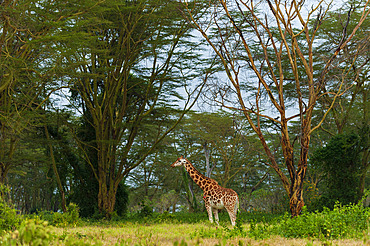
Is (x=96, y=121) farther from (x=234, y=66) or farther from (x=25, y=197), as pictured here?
(x=25, y=197)

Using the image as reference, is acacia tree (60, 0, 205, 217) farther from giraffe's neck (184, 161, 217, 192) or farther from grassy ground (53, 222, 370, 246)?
grassy ground (53, 222, 370, 246)

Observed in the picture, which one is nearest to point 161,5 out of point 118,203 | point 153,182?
point 118,203

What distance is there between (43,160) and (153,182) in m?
10.6

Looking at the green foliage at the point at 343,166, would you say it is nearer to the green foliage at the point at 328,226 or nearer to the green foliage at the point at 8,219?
the green foliage at the point at 328,226

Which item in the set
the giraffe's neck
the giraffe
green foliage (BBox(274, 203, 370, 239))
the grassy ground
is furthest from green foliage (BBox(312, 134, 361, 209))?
the grassy ground

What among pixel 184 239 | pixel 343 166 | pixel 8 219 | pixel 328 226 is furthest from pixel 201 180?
pixel 8 219

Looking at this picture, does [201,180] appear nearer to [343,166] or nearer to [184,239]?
[184,239]

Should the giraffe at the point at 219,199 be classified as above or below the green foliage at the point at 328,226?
above

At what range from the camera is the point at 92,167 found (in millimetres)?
11328

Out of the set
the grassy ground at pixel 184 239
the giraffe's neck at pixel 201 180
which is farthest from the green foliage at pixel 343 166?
the grassy ground at pixel 184 239

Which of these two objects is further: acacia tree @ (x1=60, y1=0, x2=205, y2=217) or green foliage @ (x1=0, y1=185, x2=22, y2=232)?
acacia tree @ (x1=60, y1=0, x2=205, y2=217)

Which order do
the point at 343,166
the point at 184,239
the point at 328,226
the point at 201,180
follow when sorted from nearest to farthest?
the point at 328,226 → the point at 184,239 → the point at 201,180 → the point at 343,166

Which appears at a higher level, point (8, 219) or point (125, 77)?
point (125, 77)

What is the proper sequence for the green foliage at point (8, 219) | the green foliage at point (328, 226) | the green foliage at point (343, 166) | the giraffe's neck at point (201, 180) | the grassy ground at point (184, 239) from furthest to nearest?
the green foliage at point (343, 166) → the giraffe's neck at point (201, 180) → the green foliage at point (8, 219) → the green foliage at point (328, 226) → the grassy ground at point (184, 239)
